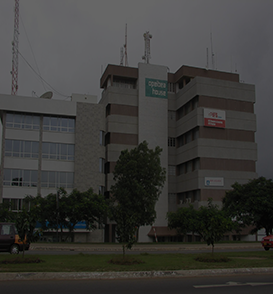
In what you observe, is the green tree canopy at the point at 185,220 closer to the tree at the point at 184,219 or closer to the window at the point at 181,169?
the tree at the point at 184,219

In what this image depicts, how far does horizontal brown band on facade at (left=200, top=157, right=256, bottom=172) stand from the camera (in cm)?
5131

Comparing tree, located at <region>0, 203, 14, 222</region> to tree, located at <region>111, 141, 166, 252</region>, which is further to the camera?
tree, located at <region>0, 203, 14, 222</region>

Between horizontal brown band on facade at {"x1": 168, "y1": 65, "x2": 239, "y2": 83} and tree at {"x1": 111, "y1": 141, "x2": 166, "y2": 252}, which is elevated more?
horizontal brown band on facade at {"x1": 168, "y1": 65, "x2": 239, "y2": 83}

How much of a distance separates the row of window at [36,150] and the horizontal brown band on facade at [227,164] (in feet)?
61.3

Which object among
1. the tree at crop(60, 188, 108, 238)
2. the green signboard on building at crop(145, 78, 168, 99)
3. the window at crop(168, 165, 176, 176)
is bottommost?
the tree at crop(60, 188, 108, 238)

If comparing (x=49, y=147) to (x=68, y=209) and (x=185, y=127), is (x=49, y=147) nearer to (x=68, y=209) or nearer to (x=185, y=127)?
(x=68, y=209)

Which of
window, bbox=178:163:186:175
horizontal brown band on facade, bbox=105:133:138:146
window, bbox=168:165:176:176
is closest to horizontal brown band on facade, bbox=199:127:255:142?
window, bbox=178:163:186:175

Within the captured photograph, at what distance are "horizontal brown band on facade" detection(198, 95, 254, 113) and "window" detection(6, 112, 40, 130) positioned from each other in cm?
2312

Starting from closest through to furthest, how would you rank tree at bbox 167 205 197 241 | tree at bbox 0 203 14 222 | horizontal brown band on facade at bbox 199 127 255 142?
tree at bbox 0 203 14 222 < tree at bbox 167 205 197 241 < horizontal brown band on facade at bbox 199 127 255 142

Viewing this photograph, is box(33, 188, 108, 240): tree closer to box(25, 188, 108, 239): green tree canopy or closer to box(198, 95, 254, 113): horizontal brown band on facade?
box(25, 188, 108, 239): green tree canopy

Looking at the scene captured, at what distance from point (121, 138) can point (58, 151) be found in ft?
33.6

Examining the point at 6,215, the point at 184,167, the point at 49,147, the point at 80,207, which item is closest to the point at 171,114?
the point at 184,167

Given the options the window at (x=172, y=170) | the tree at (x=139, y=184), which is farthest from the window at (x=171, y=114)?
the tree at (x=139, y=184)

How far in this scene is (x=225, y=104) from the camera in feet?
176
